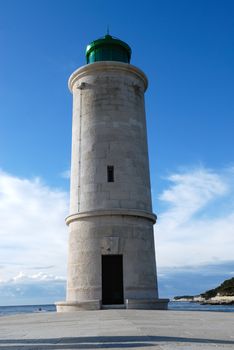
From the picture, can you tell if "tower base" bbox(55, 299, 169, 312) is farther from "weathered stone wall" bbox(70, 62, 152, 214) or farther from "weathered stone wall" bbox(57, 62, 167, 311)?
"weathered stone wall" bbox(70, 62, 152, 214)

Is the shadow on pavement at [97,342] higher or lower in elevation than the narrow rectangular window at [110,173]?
lower

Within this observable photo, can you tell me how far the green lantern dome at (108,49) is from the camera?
62.2 feet

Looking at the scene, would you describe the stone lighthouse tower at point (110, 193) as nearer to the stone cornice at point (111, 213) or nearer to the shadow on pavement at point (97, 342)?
the stone cornice at point (111, 213)

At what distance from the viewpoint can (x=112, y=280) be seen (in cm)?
1695

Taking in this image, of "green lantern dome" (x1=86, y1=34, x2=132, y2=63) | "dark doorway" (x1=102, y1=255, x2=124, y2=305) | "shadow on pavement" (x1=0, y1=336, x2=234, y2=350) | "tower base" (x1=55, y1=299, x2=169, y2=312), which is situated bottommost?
"shadow on pavement" (x1=0, y1=336, x2=234, y2=350)

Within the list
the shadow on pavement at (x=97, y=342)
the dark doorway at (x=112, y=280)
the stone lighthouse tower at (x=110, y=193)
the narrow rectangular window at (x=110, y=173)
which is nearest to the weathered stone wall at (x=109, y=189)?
the stone lighthouse tower at (x=110, y=193)

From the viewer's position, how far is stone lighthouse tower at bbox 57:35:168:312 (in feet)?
49.9

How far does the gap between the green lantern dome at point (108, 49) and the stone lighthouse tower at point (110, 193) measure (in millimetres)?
48

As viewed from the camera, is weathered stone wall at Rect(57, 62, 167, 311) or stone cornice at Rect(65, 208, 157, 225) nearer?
weathered stone wall at Rect(57, 62, 167, 311)

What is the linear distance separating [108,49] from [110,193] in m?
7.33

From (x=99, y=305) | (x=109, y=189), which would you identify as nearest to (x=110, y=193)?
(x=109, y=189)

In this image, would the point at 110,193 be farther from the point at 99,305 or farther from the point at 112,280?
the point at 99,305

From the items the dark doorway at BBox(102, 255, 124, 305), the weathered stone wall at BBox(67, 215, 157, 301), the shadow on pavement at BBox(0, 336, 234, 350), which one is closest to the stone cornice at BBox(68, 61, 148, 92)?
the weathered stone wall at BBox(67, 215, 157, 301)

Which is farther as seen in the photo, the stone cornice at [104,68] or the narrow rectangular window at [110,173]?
the stone cornice at [104,68]
